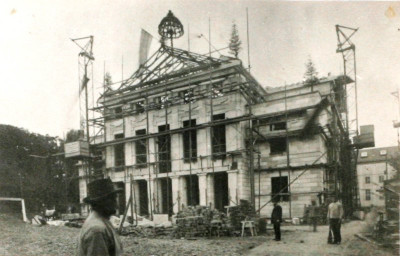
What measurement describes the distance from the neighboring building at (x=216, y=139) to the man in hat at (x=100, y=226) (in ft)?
58.9

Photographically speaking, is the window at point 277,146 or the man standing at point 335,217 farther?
the window at point 277,146

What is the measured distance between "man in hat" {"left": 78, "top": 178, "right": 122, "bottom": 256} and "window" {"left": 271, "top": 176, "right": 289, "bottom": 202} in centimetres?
2132

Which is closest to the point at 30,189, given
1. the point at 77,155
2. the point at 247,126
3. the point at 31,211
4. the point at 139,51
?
the point at 31,211

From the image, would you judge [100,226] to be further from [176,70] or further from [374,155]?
[374,155]

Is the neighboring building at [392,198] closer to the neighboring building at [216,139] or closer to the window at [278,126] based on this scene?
the neighboring building at [216,139]

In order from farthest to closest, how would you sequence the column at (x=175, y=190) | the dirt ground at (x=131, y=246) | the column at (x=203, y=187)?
the column at (x=175, y=190), the column at (x=203, y=187), the dirt ground at (x=131, y=246)

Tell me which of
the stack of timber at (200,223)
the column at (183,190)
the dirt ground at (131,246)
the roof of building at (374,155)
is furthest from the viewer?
the roof of building at (374,155)

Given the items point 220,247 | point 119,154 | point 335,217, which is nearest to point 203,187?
point 119,154

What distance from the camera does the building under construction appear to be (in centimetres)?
2411

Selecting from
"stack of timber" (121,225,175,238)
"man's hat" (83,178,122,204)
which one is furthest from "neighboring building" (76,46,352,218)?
"man's hat" (83,178,122,204)

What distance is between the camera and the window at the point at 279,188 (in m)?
24.5

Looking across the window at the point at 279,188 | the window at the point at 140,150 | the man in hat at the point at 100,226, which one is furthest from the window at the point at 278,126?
the man in hat at the point at 100,226

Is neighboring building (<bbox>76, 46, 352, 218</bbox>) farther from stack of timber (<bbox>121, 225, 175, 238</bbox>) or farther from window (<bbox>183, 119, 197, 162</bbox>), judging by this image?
stack of timber (<bbox>121, 225, 175, 238</bbox>)

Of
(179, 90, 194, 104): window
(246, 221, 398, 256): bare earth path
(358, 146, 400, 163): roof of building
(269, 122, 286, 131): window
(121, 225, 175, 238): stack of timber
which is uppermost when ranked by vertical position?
(179, 90, 194, 104): window
